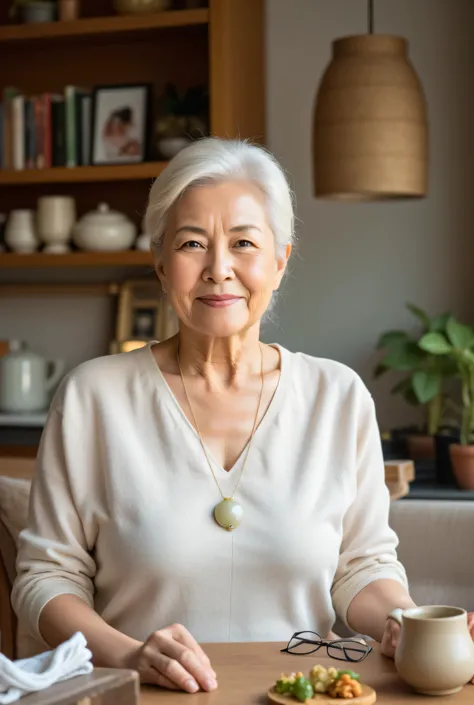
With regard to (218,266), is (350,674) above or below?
below

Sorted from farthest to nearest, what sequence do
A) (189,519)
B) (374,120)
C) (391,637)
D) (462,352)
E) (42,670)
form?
(462,352), (374,120), (189,519), (391,637), (42,670)

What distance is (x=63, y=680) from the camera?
41.3 inches

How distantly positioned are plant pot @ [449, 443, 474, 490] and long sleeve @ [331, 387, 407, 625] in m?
1.24

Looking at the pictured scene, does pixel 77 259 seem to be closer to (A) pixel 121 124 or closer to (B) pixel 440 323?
(A) pixel 121 124

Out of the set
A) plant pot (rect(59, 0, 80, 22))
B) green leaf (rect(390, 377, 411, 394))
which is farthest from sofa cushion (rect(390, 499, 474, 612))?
plant pot (rect(59, 0, 80, 22))

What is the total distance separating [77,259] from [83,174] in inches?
12.1

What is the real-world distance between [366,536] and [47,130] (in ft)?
8.96

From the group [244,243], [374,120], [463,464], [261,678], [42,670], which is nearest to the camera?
[42,670]

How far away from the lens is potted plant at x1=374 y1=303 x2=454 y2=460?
341 centimetres

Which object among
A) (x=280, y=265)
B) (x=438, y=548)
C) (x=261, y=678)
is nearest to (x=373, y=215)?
(x=438, y=548)

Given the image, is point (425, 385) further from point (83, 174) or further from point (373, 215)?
point (83, 174)

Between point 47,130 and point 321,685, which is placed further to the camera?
point 47,130

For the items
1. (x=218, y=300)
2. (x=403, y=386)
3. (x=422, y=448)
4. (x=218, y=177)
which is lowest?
(x=422, y=448)

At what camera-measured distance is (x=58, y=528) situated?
1.74 m
